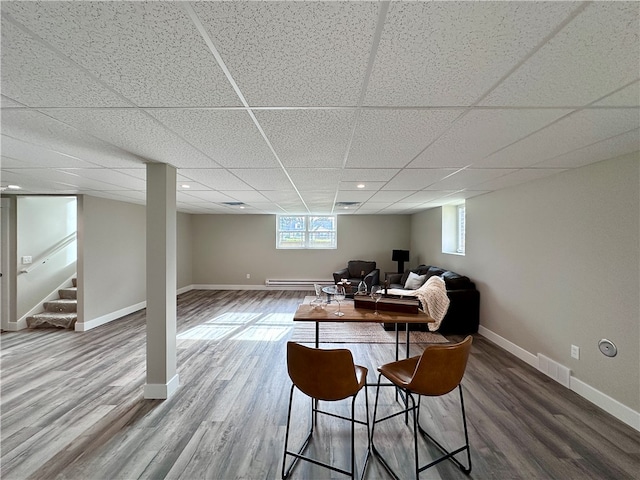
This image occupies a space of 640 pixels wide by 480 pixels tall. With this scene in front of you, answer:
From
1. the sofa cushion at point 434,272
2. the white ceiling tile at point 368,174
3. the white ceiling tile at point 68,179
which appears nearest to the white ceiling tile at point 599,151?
the white ceiling tile at point 368,174

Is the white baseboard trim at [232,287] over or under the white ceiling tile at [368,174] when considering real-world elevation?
under

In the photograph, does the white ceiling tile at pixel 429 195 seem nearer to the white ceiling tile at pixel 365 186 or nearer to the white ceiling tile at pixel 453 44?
the white ceiling tile at pixel 365 186

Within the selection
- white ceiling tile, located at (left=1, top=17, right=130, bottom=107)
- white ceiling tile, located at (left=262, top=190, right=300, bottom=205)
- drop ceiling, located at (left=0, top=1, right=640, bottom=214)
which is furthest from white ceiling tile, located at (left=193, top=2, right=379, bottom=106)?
white ceiling tile, located at (left=262, top=190, right=300, bottom=205)

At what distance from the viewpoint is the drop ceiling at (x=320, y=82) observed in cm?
95

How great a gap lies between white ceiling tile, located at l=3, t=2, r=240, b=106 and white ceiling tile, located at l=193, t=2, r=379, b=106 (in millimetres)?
106

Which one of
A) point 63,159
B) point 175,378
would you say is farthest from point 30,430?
point 63,159

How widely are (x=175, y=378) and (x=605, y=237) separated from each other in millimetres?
4424

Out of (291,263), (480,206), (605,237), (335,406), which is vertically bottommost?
(335,406)

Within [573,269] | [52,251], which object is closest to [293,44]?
[573,269]

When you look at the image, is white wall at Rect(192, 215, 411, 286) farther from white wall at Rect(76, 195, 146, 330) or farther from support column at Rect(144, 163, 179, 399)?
support column at Rect(144, 163, 179, 399)

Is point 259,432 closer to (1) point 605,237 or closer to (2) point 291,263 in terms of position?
(1) point 605,237

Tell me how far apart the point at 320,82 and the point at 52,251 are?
6692 millimetres

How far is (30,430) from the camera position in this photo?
7.30 feet

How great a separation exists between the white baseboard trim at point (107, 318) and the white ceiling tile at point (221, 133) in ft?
14.1
